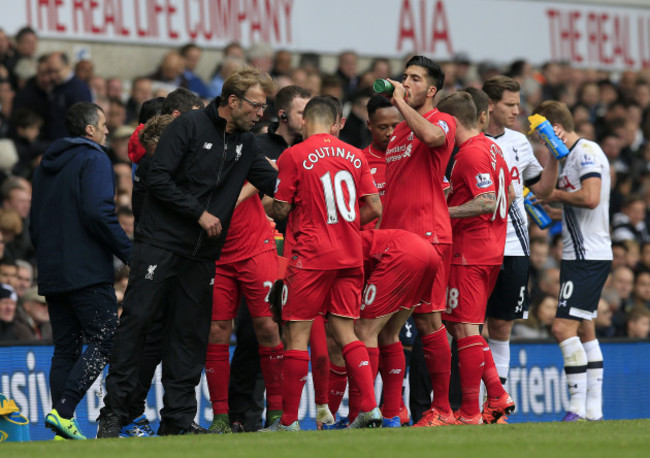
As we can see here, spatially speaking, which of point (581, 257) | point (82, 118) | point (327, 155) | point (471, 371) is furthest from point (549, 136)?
point (82, 118)

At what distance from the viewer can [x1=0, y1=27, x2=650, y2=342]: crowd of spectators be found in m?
12.7

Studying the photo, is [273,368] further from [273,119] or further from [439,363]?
[273,119]

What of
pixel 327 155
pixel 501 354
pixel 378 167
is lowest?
pixel 501 354

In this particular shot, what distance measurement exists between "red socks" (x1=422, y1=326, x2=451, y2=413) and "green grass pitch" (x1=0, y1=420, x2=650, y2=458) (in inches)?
29.7

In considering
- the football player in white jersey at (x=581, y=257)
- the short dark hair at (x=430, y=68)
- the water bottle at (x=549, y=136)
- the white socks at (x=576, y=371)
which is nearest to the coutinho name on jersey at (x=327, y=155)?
the short dark hair at (x=430, y=68)

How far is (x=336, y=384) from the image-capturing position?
923 centimetres

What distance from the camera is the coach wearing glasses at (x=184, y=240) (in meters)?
8.33

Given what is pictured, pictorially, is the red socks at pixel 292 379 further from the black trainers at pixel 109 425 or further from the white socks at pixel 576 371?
the white socks at pixel 576 371

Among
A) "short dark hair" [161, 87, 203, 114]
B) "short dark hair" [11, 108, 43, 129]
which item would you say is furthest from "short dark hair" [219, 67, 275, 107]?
"short dark hair" [11, 108, 43, 129]

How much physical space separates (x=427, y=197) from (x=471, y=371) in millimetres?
1307

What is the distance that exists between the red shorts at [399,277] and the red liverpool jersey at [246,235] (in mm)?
1036

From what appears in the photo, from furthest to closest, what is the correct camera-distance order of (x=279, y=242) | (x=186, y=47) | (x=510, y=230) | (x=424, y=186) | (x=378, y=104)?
(x=186, y=47) → (x=279, y=242) → (x=510, y=230) → (x=378, y=104) → (x=424, y=186)

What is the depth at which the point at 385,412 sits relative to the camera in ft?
29.7

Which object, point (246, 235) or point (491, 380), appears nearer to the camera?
point (491, 380)
